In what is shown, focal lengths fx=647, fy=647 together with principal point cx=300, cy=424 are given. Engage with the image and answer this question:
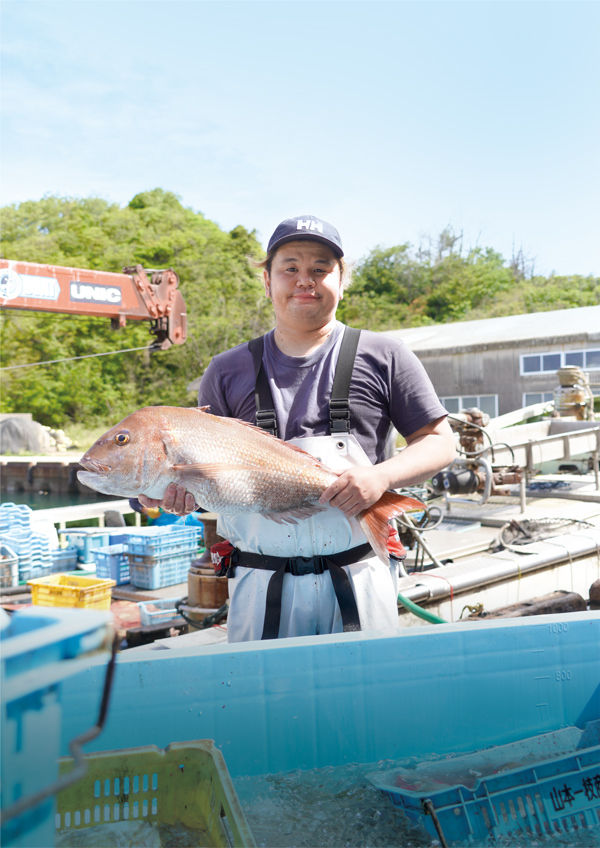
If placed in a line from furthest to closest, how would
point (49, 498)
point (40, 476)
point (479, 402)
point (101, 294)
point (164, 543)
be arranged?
→ point (40, 476) < point (479, 402) < point (49, 498) < point (101, 294) < point (164, 543)

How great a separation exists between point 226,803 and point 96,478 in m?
0.97

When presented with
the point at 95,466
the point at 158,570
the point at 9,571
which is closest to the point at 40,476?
the point at 9,571

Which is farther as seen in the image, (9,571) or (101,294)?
(101,294)

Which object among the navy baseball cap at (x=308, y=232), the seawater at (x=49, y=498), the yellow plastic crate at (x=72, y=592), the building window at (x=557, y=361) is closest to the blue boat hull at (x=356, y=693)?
the navy baseball cap at (x=308, y=232)

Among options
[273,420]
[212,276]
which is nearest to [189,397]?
[212,276]

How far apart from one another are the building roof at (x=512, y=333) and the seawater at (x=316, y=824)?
66.3 ft

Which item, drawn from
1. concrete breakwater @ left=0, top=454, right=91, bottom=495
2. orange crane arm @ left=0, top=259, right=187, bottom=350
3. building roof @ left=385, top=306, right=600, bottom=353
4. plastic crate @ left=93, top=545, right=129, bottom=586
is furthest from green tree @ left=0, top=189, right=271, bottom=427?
plastic crate @ left=93, top=545, right=129, bottom=586

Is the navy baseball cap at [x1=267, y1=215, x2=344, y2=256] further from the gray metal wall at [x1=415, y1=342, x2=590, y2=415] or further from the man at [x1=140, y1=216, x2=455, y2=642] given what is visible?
the gray metal wall at [x1=415, y1=342, x2=590, y2=415]

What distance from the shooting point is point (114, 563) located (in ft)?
24.6

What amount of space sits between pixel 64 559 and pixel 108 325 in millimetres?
32532

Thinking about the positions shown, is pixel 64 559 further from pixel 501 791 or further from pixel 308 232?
pixel 501 791

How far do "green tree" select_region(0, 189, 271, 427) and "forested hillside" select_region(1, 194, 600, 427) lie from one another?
64mm

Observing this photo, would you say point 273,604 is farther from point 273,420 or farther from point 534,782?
point 534,782

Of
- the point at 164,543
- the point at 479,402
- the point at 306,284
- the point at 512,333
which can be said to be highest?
the point at 512,333
